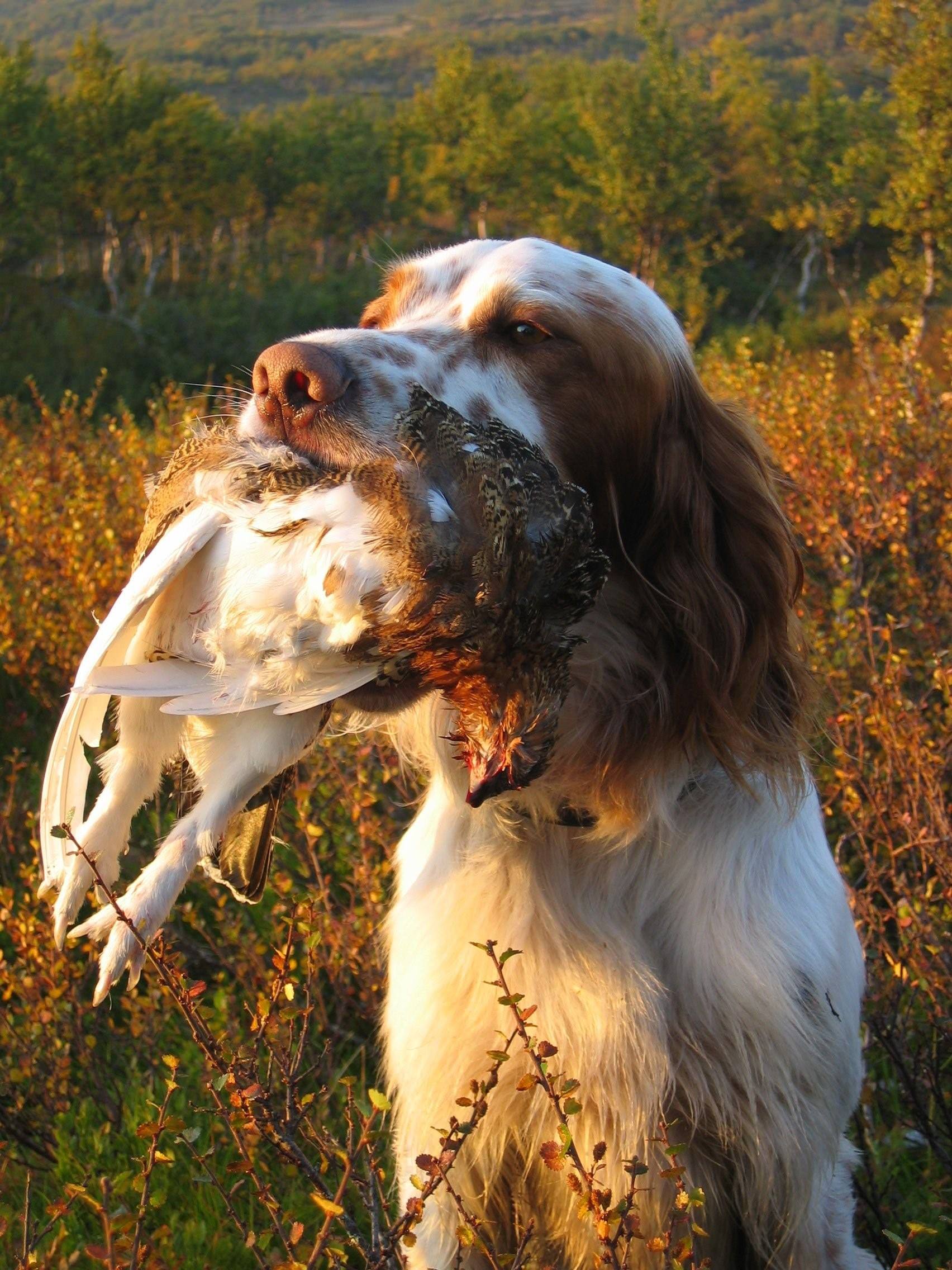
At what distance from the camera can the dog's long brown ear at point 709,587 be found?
1.92 m

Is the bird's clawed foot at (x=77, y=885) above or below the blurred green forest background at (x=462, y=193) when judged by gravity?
above

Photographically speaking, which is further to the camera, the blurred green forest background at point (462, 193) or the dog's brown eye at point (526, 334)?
the blurred green forest background at point (462, 193)

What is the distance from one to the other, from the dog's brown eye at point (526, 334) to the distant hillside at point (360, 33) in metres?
78.0

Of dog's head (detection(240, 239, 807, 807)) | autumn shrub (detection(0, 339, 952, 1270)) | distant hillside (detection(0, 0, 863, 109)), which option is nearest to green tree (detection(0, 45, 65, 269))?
autumn shrub (detection(0, 339, 952, 1270))

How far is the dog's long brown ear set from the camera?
75.6 inches

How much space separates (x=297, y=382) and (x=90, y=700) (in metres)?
0.53

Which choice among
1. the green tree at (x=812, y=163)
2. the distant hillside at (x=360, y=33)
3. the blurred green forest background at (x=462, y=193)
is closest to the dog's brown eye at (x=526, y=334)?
the blurred green forest background at (x=462, y=193)

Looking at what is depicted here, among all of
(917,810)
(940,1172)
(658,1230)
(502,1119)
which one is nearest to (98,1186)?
(502,1119)

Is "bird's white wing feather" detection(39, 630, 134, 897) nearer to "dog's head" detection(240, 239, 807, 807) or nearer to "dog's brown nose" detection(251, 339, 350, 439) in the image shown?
"dog's brown nose" detection(251, 339, 350, 439)

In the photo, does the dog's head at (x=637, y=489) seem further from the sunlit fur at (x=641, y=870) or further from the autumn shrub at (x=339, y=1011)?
the autumn shrub at (x=339, y=1011)

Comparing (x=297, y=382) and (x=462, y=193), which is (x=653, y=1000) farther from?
(x=462, y=193)

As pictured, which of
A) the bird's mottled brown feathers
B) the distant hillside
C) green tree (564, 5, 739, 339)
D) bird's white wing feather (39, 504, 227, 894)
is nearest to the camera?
the bird's mottled brown feathers

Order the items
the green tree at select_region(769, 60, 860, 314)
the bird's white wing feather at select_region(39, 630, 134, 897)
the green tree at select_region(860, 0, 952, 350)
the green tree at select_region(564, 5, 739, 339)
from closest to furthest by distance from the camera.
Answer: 1. the bird's white wing feather at select_region(39, 630, 134, 897)
2. the green tree at select_region(860, 0, 952, 350)
3. the green tree at select_region(564, 5, 739, 339)
4. the green tree at select_region(769, 60, 860, 314)

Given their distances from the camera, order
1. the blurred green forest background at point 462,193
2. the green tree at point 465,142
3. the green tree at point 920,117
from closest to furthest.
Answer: the green tree at point 920,117, the blurred green forest background at point 462,193, the green tree at point 465,142
